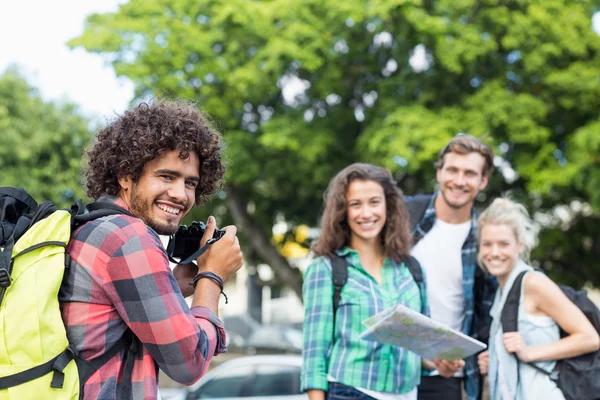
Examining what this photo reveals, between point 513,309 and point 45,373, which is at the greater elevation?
point 513,309

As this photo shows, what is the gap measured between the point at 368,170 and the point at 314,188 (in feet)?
44.5

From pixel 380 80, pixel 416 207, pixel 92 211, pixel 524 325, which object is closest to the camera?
pixel 92 211

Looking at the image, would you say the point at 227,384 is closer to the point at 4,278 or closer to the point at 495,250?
the point at 495,250

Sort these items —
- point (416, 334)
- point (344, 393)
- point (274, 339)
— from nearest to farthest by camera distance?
point (416, 334)
point (344, 393)
point (274, 339)

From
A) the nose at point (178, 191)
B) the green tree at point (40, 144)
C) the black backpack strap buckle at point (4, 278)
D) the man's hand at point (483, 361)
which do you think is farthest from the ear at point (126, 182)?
the green tree at point (40, 144)

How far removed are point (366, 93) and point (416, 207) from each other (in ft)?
41.3

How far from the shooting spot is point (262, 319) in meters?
29.1

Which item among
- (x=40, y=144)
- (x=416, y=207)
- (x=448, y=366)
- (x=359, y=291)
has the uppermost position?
(x=40, y=144)

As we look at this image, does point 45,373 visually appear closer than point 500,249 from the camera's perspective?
Yes

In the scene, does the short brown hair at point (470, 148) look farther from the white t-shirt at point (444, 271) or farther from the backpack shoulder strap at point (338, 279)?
the backpack shoulder strap at point (338, 279)

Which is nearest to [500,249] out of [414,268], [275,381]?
[414,268]

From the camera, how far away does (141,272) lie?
68.1 inches

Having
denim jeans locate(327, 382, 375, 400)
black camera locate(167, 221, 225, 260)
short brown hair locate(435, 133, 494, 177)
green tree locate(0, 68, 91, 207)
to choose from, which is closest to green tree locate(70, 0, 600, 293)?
green tree locate(0, 68, 91, 207)

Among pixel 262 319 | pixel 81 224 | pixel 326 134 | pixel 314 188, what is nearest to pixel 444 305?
pixel 81 224
